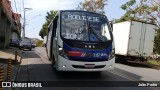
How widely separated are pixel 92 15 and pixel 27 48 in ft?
103

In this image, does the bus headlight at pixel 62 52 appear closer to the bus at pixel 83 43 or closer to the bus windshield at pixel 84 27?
the bus at pixel 83 43

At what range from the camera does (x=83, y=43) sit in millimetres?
12000

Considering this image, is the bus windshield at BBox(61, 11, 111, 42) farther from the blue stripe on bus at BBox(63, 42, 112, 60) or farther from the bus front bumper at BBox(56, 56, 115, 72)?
the bus front bumper at BBox(56, 56, 115, 72)

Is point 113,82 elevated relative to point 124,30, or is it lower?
lower

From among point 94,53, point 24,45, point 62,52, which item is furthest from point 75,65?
point 24,45

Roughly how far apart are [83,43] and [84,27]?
89 cm

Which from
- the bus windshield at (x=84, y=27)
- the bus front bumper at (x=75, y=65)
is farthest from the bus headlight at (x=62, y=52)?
the bus windshield at (x=84, y=27)

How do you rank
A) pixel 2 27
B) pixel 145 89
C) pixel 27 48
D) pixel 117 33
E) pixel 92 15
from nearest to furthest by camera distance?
1. pixel 145 89
2. pixel 92 15
3. pixel 117 33
4. pixel 2 27
5. pixel 27 48

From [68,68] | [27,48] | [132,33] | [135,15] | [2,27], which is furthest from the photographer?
[27,48]

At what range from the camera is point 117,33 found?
25.6 meters

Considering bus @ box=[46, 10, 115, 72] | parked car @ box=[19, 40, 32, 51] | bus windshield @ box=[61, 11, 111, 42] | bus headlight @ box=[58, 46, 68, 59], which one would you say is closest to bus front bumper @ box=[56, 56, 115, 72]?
bus @ box=[46, 10, 115, 72]

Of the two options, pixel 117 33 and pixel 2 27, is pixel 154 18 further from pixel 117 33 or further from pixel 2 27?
pixel 2 27

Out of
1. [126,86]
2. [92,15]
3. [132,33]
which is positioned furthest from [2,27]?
[126,86]

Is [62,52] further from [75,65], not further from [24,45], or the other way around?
[24,45]
